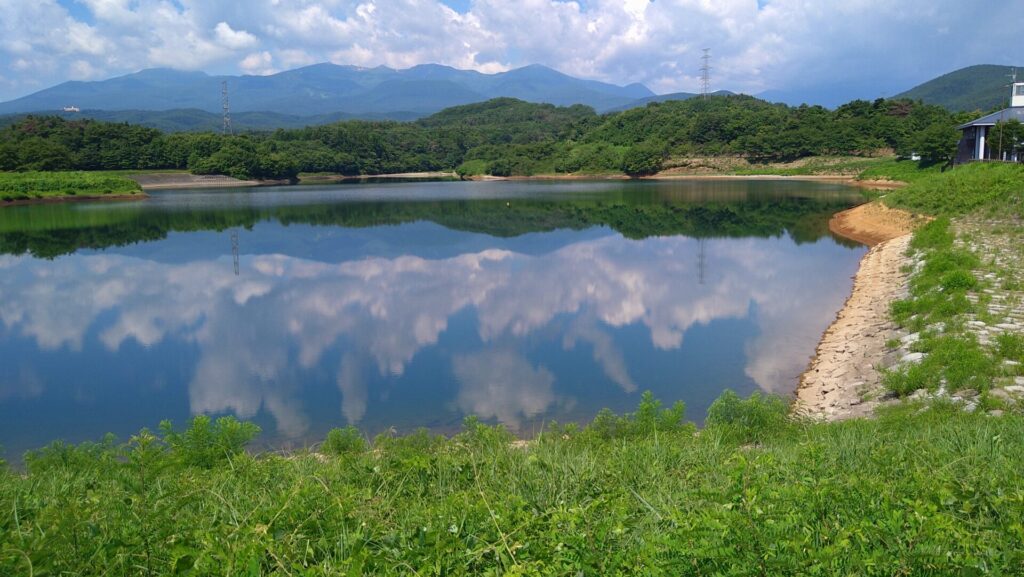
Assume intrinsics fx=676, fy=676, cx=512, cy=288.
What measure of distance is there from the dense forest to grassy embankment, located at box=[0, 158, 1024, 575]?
43.5 metres

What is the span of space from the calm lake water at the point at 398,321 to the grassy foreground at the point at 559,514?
3.97 meters

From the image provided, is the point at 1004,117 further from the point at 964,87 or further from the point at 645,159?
the point at 964,87

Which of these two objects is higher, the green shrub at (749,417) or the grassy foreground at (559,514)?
the grassy foreground at (559,514)

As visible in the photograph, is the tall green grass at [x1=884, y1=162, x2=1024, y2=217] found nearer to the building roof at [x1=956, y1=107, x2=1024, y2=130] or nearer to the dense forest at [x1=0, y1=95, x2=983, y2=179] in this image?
the building roof at [x1=956, y1=107, x2=1024, y2=130]

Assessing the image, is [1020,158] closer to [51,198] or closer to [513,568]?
[513,568]

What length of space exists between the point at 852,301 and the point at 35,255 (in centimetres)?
2453

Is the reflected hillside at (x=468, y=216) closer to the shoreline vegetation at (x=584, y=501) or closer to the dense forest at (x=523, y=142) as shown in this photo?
the dense forest at (x=523, y=142)

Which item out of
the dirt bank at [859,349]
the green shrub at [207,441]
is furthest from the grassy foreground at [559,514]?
the dirt bank at [859,349]

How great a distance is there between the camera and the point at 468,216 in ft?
108

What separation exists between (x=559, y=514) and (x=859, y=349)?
8421 mm

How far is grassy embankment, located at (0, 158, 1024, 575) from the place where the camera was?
241cm

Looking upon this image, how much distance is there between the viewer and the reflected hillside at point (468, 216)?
26312 millimetres

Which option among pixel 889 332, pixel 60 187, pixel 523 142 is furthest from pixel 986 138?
pixel 523 142

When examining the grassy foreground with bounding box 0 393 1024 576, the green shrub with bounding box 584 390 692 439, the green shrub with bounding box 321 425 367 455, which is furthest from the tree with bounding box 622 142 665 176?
the grassy foreground with bounding box 0 393 1024 576
